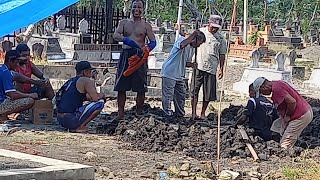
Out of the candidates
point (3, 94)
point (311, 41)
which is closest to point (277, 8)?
point (311, 41)

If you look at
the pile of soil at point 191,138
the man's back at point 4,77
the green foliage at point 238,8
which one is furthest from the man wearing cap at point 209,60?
the green foliage at point 238,8

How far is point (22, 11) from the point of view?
26.2 ft

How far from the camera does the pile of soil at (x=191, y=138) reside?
8.64m

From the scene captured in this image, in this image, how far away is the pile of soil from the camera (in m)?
8.64

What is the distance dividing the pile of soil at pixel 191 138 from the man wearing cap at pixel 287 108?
0.19 meters

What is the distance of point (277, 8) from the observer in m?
63.5

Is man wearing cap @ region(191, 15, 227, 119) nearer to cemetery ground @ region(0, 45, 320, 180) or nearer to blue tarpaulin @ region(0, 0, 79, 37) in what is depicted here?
cemetery ground @ region(0, 45, 320, 180)

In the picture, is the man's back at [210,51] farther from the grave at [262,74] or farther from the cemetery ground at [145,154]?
the grave at [262,74]

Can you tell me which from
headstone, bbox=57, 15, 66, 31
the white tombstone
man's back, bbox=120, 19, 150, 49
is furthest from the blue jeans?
headstone, bbox=57, 15, 66, 31

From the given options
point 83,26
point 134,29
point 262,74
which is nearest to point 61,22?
point 83,26

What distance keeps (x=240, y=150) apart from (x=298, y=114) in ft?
3.10

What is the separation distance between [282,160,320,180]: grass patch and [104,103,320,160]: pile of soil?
673 mm

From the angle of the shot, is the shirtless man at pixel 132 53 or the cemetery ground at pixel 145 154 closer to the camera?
the cemetery ground at pixel 145 154

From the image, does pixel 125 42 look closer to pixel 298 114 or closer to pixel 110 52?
pixel 298 114
